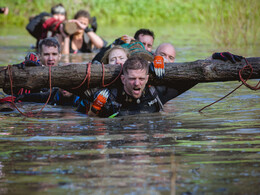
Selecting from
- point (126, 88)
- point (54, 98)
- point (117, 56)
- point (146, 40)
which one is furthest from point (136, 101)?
point (146, 40)

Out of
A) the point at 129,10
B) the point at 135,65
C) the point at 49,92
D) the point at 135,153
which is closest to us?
the point at 135,153

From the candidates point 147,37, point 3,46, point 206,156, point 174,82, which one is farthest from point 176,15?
point 206,156

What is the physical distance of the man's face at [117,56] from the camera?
295 inches

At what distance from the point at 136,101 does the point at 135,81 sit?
511 mm

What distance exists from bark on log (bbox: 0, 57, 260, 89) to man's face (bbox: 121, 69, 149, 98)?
0.22 metres

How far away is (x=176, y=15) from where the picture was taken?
28.0m

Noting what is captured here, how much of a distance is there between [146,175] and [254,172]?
0.92 m

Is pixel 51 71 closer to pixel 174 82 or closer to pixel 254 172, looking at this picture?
pixel 174 82

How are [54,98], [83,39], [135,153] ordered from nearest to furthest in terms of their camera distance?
[135,153]
[54,98]
[83,39]

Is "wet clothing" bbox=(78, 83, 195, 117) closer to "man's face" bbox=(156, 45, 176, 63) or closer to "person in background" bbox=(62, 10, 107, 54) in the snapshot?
"man's face" bbox=(156, 45, 176, 63)

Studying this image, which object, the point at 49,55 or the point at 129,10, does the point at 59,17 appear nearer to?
the point at 49,55

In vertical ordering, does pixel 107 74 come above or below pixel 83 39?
below

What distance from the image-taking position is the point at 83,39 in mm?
14430

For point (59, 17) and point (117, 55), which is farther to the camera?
point (59, 17)
